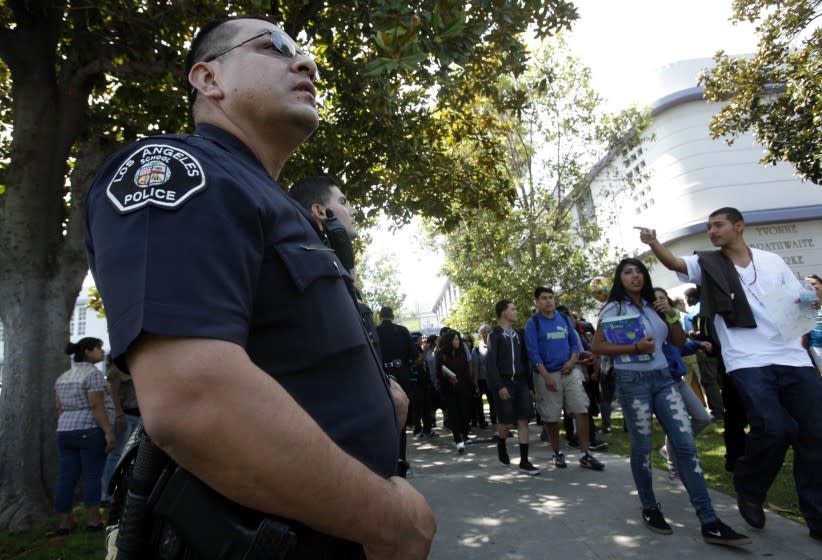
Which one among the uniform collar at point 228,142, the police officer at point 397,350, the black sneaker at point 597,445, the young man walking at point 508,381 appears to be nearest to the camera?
the uniform collar at point 228,142

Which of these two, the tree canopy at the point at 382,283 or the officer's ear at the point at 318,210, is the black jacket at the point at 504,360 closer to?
the officer's ear at the point at 318,210

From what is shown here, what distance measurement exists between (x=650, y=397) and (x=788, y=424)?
97cm

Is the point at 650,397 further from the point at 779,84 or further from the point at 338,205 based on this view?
the point at 779,84

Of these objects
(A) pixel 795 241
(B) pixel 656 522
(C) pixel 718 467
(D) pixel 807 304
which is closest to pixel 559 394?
(C) pixel 718 467

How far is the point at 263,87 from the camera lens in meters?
1.32

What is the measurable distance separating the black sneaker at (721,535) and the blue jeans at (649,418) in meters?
0.35

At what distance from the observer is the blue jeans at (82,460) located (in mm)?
5648

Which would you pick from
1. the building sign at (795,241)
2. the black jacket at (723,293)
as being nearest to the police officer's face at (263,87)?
the black jacket at (723,293)

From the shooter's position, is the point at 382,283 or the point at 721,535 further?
the point at 382,283

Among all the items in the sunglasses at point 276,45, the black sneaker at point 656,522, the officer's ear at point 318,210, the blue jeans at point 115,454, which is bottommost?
the black sneaker at point 656,522

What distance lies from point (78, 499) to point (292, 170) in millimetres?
5941

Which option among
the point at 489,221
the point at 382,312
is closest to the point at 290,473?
the point at 382,312

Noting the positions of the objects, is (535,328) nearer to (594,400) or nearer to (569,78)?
(594,400)

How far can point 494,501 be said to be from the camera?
5.58m
